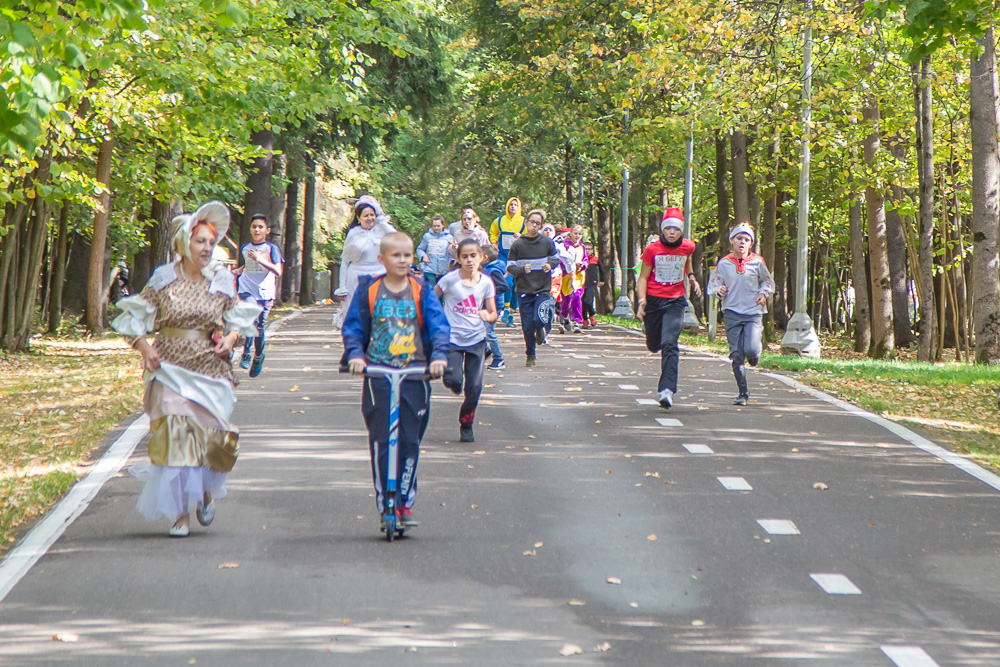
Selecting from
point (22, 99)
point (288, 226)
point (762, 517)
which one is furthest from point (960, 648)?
point (288, 226)

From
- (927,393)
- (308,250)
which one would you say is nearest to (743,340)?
(927,393)

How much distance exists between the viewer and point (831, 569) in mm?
6680

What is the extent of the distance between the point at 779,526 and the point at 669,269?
5586mm

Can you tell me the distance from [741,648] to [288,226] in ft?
129

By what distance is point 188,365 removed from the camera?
7.29 meters

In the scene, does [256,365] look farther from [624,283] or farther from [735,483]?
[624,283]

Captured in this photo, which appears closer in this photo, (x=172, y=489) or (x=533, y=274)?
(x=172, y=489)

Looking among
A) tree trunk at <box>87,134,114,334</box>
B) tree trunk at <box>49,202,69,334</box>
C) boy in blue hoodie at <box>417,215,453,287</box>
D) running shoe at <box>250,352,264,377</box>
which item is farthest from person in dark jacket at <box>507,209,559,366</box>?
tree trunk at <box>49,202,69,334</box>

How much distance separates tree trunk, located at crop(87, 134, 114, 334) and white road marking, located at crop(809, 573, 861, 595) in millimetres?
A: 17569

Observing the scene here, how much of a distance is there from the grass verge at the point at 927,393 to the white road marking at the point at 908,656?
194 inches

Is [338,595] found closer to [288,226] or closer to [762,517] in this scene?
[762,517]

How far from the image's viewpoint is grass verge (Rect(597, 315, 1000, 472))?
1169cm

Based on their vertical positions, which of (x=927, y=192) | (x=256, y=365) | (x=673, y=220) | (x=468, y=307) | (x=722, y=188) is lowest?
(x=256, y=365)

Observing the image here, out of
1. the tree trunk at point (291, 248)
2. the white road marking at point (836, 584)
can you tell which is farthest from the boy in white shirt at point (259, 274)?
the tree trunk at point (291, 248)
